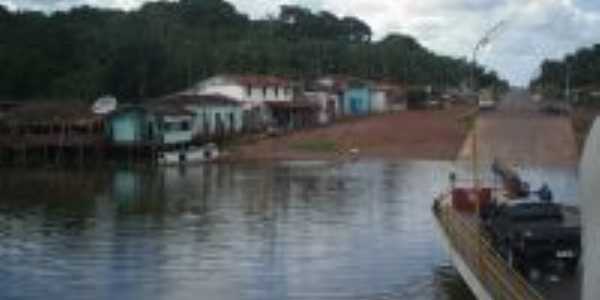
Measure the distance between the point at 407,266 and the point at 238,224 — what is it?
12.0 metres

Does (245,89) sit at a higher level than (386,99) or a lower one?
higher

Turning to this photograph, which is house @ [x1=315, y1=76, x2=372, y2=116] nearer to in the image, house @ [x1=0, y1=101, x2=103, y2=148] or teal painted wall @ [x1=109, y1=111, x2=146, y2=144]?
teal painted wall @ [x1=109, y1=111, x2=146, y2=144]

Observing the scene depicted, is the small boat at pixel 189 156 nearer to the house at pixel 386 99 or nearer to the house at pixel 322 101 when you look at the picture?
the house at pixel 322 101

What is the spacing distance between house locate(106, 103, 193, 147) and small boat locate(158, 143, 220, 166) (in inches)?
78.0

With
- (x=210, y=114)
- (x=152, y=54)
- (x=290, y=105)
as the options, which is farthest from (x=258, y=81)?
(x=210, y=114)

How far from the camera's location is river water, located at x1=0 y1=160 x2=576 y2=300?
2928 cm

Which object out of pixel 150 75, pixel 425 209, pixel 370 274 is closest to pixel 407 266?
pixel 370 274

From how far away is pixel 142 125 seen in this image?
8219 centimetres

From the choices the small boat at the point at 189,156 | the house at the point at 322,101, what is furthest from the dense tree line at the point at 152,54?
the small boat at the point at 189,156

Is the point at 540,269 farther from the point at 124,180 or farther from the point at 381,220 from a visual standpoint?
the point at 124,180

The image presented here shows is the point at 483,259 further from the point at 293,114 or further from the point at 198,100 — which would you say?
the point at 293,114

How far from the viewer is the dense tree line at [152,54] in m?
102

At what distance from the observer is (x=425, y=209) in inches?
1938

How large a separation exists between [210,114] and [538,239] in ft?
233
